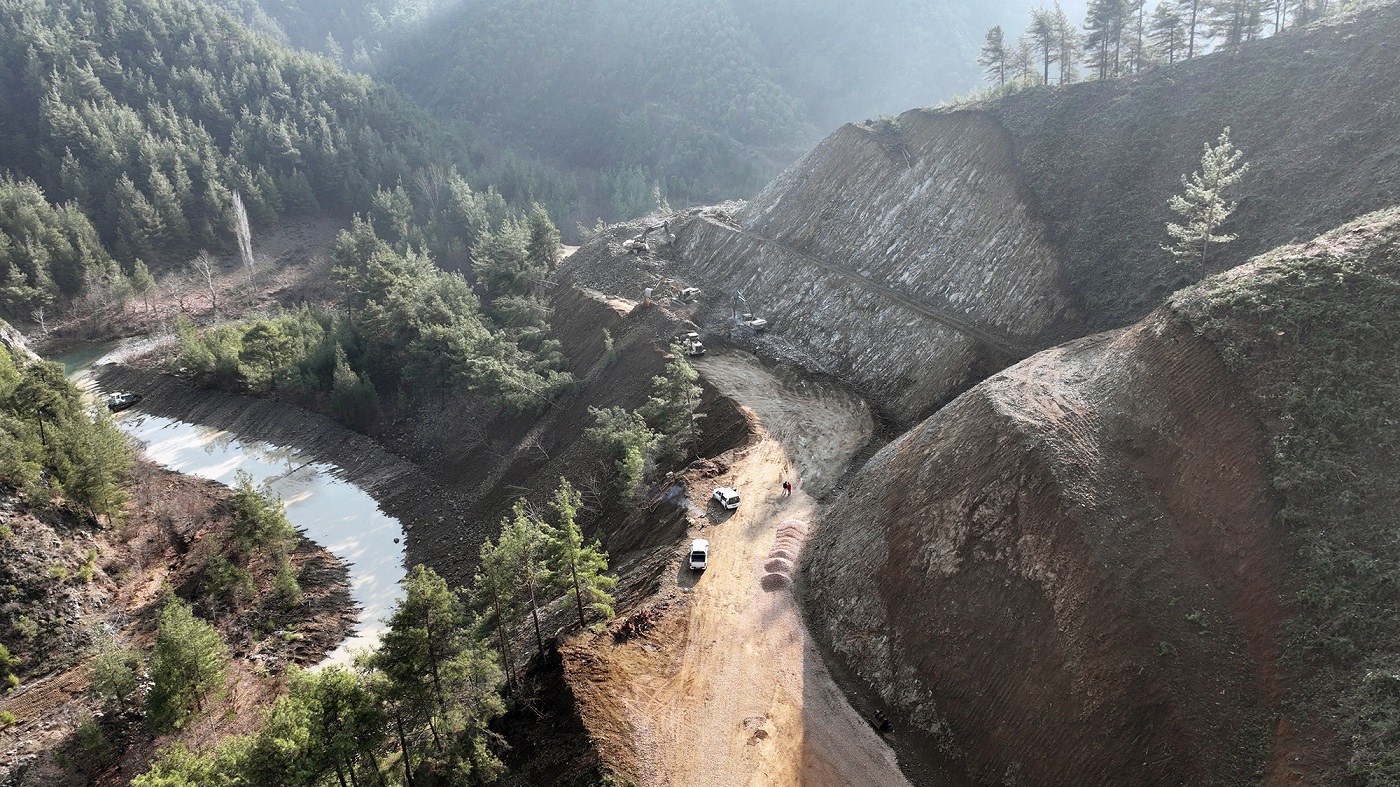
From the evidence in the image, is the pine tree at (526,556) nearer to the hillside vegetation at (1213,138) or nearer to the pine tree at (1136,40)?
the hillside vegetation at (1213,138)


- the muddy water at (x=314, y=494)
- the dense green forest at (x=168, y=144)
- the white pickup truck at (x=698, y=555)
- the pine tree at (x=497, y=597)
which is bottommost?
the muddy water at (x=314, y=494)

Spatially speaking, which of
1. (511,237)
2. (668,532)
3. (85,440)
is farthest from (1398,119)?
(85,440)

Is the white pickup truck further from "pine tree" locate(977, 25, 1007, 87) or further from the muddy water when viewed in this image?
"pine tree" locate(977, 25, 1007, 87)

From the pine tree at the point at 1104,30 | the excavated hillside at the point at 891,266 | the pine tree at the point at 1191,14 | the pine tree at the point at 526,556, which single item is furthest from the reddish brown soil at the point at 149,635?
the pine tree at the point at 1191,14

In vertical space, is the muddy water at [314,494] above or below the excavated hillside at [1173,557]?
below

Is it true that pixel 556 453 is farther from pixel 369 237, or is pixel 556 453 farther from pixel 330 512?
pixel 369 237

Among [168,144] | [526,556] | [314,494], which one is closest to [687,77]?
[168,144]
